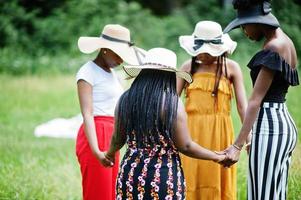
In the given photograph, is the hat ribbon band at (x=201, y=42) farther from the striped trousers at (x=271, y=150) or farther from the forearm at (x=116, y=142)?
the forearm at (x=116, y=142)

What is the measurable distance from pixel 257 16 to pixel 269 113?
71 cm

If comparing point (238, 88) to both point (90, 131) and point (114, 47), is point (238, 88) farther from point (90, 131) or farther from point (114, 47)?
point (90, 131)

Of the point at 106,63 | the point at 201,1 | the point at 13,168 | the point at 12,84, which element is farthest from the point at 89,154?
the point at 201,1

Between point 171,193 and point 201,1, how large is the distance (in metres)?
19.1

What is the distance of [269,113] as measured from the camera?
4.90 m

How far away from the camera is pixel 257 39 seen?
4984mm

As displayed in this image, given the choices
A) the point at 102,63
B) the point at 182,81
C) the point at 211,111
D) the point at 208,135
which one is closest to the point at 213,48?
the point at 182,81

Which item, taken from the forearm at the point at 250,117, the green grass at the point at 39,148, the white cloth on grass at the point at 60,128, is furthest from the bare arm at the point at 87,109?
the white cloth on grass at the point at 60,128

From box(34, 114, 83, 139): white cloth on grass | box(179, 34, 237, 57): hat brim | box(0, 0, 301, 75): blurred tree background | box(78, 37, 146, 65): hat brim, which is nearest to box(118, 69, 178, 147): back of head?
box(78, 37, 146, 65): hat brim

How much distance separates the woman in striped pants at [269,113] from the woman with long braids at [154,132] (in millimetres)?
524

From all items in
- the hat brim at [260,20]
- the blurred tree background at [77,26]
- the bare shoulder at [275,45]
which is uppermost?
the blurred tree background at [77,26]

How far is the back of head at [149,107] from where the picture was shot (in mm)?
4488

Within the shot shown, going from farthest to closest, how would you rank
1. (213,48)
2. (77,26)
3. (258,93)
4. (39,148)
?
(77,26), (39,148), (213,48), (258,93)

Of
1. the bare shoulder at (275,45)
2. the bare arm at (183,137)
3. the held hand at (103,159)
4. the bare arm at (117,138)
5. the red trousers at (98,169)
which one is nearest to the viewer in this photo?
the bare arm at (183,137)
